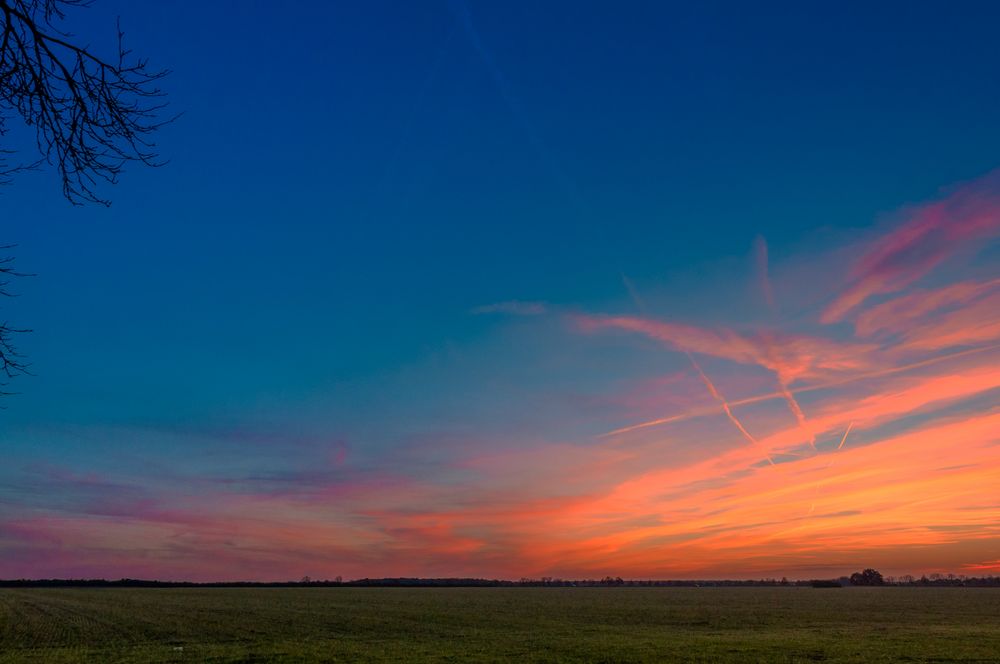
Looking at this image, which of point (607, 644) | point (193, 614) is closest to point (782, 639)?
point (607, 644)

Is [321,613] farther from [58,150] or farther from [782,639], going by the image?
[58,150]

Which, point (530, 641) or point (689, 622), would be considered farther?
point (689, 622)

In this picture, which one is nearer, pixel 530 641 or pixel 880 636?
pixel 530 641

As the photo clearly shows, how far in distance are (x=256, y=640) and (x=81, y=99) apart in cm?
3391

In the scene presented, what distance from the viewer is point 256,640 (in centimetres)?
3384

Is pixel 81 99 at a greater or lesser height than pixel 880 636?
greater

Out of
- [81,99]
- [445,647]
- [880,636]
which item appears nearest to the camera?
[81,99]

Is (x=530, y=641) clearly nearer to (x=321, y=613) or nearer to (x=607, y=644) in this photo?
(x=607, y=644)

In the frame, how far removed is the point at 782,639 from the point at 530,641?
1254 centimetres

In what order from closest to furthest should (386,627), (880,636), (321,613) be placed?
(880,636) < (386,627) < (321,613)

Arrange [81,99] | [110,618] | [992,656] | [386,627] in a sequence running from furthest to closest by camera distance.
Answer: [110,618] < [386,627] < [992,656] < [81,99]

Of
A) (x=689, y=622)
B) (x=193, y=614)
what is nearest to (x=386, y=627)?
(x=193, y=614)

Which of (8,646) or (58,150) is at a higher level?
(58,150)

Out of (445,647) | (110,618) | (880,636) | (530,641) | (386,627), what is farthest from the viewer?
(110,618)
